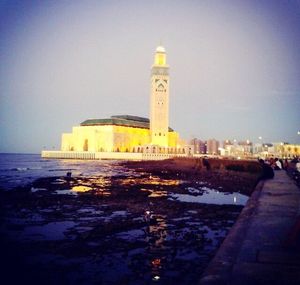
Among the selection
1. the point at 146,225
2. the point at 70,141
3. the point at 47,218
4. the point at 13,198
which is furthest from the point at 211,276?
the point at 70,141

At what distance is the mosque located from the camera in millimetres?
141375

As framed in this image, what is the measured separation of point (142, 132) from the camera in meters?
158

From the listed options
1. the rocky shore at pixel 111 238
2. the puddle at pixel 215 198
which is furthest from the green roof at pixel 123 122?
the rocky shore at pixel 111 238

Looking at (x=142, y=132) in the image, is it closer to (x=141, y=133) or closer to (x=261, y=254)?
(x=141, y=133)

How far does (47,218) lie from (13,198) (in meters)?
8.57

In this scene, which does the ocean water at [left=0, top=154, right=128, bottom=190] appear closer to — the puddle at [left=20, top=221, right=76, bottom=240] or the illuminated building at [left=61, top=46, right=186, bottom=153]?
the puddle at [left=20, top=221, right=76, bottom=240]

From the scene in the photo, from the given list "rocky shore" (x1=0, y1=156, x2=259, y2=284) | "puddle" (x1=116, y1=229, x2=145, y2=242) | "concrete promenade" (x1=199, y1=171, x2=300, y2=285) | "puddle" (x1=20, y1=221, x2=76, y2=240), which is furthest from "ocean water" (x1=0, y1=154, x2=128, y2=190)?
"concrete promenade" (x1=199, y1=171, x2=300, y2=285)

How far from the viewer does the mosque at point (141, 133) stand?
141375mm

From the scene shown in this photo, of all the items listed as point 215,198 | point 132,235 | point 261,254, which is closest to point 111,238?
point 132,235

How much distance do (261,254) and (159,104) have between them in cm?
13462

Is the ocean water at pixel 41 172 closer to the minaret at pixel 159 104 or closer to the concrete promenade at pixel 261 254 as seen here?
the concrete promenade at pixel 261 254

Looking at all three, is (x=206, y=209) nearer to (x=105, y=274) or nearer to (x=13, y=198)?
(x=105, y=274)

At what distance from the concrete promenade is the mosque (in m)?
129

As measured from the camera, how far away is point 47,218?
1720 cm
